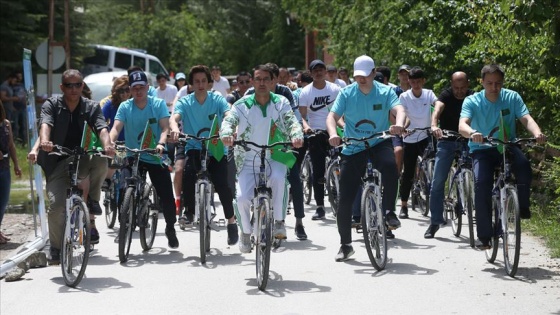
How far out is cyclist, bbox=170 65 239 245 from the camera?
12086 mm

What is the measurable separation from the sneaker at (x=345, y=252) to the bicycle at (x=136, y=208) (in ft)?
6.67

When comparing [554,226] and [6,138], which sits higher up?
[6,138]

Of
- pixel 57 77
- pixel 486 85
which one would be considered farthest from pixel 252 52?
pixel 486 85

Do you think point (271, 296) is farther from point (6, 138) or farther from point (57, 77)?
point (57, 77)

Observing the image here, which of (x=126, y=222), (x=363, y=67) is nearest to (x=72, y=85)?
(x=126, y=222)

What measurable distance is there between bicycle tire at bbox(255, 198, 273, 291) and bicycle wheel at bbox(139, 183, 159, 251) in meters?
2.39

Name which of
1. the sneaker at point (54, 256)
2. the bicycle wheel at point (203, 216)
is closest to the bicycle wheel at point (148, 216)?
the bicycle wheel at point (203, 216)

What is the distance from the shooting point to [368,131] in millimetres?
11195

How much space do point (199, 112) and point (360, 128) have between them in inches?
75.0

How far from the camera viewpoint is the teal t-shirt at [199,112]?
12.2 metres

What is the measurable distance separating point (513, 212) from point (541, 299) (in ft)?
3.59

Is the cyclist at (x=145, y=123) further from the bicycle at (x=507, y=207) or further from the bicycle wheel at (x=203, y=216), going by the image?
the bicycle at (x=507, y=207)

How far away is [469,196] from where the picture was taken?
11.8m

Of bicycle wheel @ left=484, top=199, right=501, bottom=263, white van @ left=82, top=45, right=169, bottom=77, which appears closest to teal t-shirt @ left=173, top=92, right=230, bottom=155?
bicycle wheel @ left=484, top=199, right=501, bottom=263
